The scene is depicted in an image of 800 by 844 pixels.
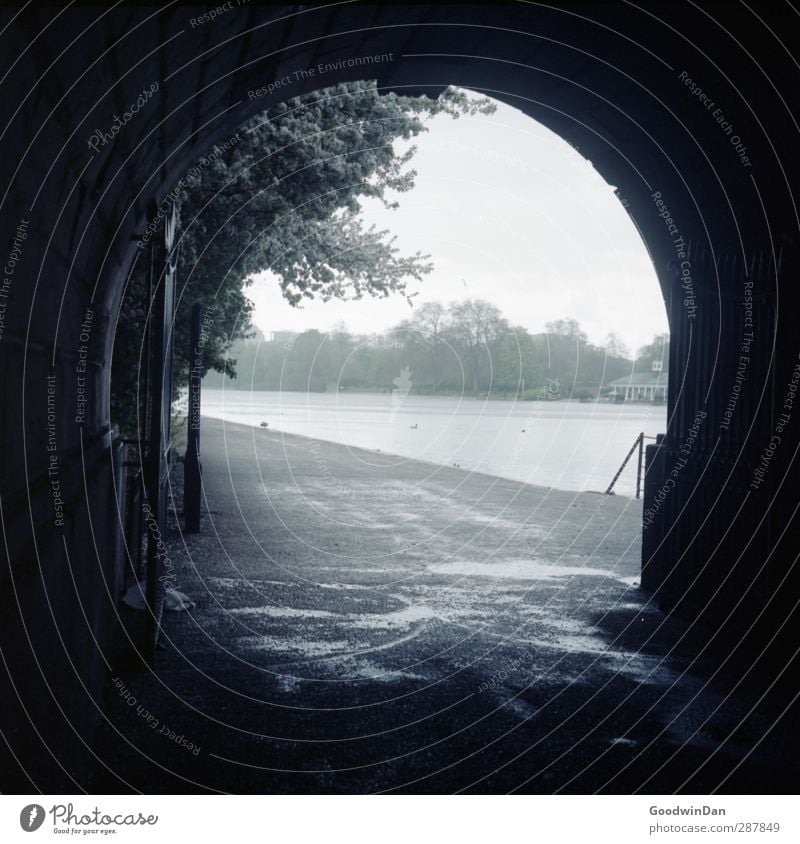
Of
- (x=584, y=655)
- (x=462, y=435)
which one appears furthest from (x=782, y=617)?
(x=462, y=435)

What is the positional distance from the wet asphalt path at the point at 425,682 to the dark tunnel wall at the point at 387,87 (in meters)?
0.62

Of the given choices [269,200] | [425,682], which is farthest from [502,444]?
[425,682]

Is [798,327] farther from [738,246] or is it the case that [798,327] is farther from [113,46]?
[113,46]

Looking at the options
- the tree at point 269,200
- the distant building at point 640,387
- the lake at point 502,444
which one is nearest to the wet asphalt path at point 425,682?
the tree at point 269,200

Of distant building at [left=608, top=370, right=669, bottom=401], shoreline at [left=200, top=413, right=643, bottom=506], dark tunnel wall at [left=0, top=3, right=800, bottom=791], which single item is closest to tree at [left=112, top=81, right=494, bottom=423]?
dark tunnel wall at [left=0, top=3, right=800, bottom=791]

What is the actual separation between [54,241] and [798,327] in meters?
5.31

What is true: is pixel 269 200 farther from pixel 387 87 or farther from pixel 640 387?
pixel 640 387

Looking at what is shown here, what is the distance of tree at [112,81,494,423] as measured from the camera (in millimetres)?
11094

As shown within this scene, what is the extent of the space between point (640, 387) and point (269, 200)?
108 metres

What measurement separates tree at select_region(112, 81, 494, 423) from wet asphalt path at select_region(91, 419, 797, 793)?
12.6ft

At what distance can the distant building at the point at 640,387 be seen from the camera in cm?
10825

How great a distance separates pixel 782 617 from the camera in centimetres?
609

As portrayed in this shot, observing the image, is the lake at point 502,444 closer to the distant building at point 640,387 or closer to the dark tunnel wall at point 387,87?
the dark tunnel wall at point 387,87

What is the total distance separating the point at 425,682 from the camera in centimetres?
577
